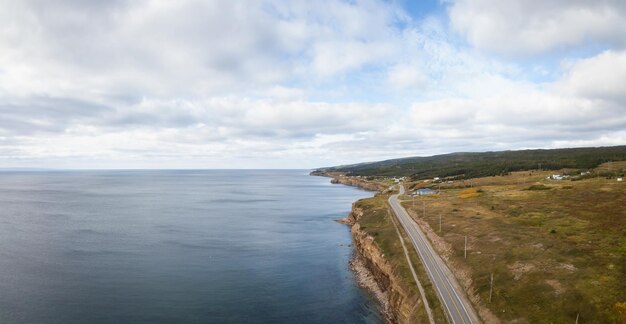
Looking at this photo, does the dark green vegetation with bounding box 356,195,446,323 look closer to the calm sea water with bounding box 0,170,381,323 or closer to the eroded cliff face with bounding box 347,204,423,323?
the eroded cliff face with bounding box 347,204,423,323

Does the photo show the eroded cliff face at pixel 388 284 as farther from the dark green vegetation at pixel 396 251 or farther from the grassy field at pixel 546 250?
the grassy field at pixel 546 250

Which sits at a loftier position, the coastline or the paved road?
the paved road

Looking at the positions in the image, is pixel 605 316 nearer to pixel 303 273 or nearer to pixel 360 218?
pixel 303 273

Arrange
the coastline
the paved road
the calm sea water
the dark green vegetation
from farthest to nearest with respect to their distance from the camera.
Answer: the calm sea water < the coastline < the dark green vegetation < the paved road

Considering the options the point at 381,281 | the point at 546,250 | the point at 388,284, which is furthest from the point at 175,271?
the point at 546,250

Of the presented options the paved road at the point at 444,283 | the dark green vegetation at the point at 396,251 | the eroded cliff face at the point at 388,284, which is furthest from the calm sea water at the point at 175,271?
the paved road at the point at 444,283

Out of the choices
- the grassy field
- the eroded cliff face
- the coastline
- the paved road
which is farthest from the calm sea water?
the grassy field
